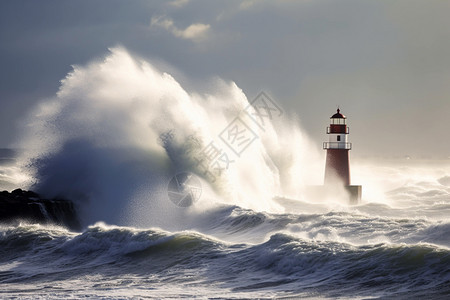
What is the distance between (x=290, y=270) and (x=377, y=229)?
3060 millimetres

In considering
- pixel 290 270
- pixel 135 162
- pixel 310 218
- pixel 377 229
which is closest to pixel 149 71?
pixel 135 162

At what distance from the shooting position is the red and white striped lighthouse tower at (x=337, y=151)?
64.1 ft

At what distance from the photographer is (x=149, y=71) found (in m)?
20.1

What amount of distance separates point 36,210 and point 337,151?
9598mm

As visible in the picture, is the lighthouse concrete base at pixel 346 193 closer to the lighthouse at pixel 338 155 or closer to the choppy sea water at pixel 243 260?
the lighthouse at pixel 338 155

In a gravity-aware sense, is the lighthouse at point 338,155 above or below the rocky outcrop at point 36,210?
above

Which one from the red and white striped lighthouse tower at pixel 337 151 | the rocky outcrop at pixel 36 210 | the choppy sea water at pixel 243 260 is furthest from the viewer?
the red and white striped lighthouse tower at pixel 337 151

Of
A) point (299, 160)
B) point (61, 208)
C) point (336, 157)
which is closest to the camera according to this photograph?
point (61, 208)

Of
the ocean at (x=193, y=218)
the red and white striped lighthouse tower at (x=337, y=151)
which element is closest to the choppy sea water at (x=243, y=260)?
the ocean at (x=193, y=218)

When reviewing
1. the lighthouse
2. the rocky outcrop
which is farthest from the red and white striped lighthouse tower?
the rocky outcrop

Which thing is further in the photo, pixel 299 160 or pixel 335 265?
pixel 299 160

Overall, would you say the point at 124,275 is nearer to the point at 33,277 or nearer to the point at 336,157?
the point at 33,277

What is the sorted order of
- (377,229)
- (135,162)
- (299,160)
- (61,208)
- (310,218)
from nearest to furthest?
(377,229) < (310,218) < (61,208) < (135,162) < (299,160)

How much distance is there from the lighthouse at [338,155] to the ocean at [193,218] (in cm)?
45
